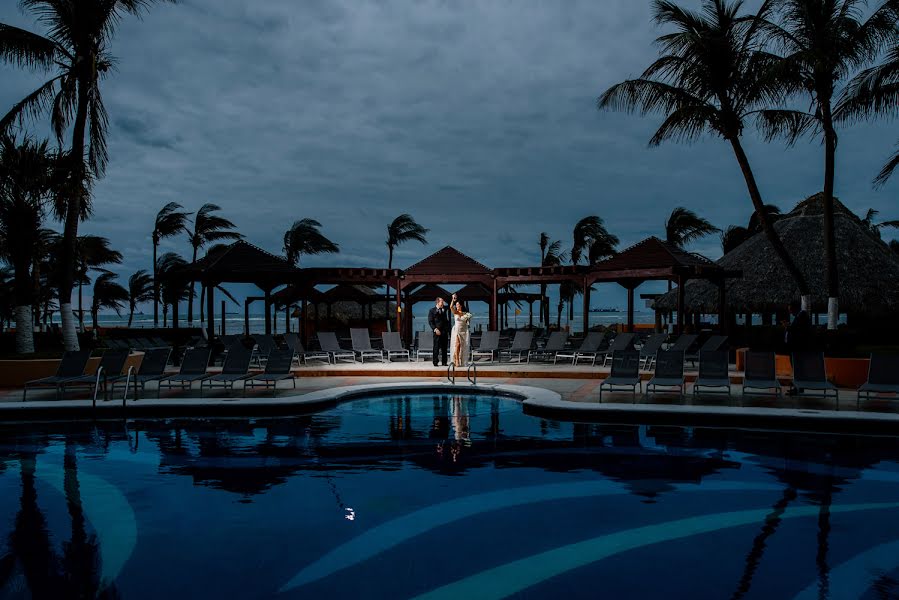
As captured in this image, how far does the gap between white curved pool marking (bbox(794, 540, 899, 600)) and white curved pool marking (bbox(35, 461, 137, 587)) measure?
465cm

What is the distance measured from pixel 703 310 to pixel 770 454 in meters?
18.1

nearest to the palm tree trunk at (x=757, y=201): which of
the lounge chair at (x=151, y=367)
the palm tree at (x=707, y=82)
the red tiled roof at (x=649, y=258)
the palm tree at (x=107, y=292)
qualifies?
the palm tree at (x=707, y=82)

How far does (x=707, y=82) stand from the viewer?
A: 14320 millimetres

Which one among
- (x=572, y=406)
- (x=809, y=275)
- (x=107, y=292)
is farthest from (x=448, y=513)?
(x=107, y=292)

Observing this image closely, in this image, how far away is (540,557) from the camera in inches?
189

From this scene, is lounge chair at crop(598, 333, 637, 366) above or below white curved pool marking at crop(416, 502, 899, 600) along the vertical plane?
above

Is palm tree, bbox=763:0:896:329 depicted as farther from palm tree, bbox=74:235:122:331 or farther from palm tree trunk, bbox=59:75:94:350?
palm tree, bbox=74:235:122:331

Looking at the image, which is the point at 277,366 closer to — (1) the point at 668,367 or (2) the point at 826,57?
(1) the point at 668,367

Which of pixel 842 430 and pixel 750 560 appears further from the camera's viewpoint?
pixel 842 430

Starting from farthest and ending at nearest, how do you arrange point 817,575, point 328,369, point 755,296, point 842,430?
point 755,296 < point 328,369 < point 842,430 < point 817,575

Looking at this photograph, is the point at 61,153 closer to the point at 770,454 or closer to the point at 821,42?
the point at 770,454

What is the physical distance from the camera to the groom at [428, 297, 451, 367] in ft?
49.5

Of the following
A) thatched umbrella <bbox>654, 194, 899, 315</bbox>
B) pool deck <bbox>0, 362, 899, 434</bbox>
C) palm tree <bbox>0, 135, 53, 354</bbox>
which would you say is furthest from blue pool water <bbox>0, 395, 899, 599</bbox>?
thatched umbrella <bbox>654, 194, 899, 315</bbox>

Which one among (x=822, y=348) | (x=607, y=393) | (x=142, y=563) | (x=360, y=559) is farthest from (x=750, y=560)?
(x=822, y=348)
